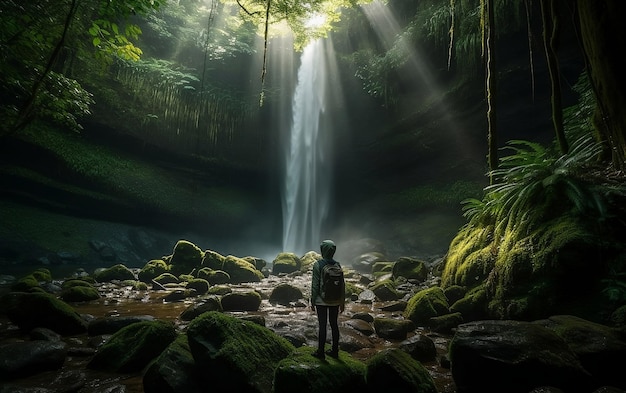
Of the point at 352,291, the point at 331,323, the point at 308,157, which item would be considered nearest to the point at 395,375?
the point at 331,323

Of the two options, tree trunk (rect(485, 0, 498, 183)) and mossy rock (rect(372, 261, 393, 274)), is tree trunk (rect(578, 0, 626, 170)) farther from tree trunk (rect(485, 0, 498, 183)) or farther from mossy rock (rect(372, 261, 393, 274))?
mossy rock (rect(372, 261, 393, 274))

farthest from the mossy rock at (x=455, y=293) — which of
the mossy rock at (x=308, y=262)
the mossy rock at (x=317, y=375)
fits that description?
the mossy rock at (x=308, y=262)

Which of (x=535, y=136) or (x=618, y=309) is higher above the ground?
(x=535, y=136)

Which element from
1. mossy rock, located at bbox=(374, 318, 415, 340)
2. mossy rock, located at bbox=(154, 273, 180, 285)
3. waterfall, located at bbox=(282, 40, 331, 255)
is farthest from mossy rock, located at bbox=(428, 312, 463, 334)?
waterfall, located at bbox=(282, 40, 331, 255)

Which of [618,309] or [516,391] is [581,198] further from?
[516,391]

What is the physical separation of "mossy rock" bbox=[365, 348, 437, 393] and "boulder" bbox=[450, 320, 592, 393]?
0.45 m

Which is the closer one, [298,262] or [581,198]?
[581,198]

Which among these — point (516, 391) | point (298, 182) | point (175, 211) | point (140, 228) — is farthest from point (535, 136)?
point (140, 228)

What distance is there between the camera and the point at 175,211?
886 inches

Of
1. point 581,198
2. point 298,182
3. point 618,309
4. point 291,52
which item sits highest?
point 291,52

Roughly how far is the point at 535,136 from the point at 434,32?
317 inches

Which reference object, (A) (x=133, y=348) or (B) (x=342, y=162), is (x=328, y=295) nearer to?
(A) (x=133, y=348)

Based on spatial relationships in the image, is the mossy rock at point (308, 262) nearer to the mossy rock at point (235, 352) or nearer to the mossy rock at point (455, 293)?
the mossy rock at point (455, 293)

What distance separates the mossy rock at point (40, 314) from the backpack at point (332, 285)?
449cm
